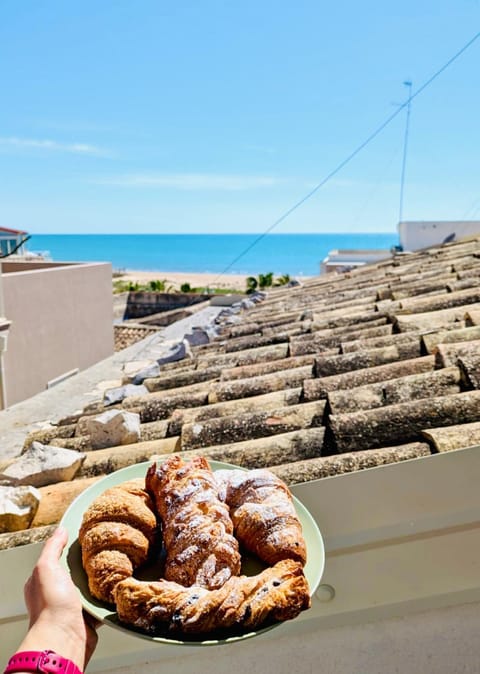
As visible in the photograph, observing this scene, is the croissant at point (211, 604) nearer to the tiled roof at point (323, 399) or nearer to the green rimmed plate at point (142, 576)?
the green rimmed plate at point (142, 576)

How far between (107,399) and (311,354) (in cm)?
167

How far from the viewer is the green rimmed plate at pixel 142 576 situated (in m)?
1.28

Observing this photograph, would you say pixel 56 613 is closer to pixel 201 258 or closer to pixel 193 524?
pixel 193 524

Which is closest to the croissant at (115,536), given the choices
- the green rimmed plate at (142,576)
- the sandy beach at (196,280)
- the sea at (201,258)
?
the green rimmed plate at (142,576)

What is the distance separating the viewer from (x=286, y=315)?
687 cm

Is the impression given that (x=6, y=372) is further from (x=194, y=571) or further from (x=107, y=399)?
(x=194, y=571)

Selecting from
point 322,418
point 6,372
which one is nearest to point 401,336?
point 322,418

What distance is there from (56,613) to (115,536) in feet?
0.87

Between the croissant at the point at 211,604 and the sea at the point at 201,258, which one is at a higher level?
the sea at the point at 201,258

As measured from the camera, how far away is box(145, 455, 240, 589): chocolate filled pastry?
4.60 feet

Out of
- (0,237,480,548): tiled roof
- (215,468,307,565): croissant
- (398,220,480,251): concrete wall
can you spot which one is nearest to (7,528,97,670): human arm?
(215,468,307,565): croissant

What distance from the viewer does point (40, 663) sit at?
56.8 inches

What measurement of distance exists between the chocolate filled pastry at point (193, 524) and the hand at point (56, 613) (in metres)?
0.30

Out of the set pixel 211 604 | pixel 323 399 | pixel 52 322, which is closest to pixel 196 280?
pixel 52 322
